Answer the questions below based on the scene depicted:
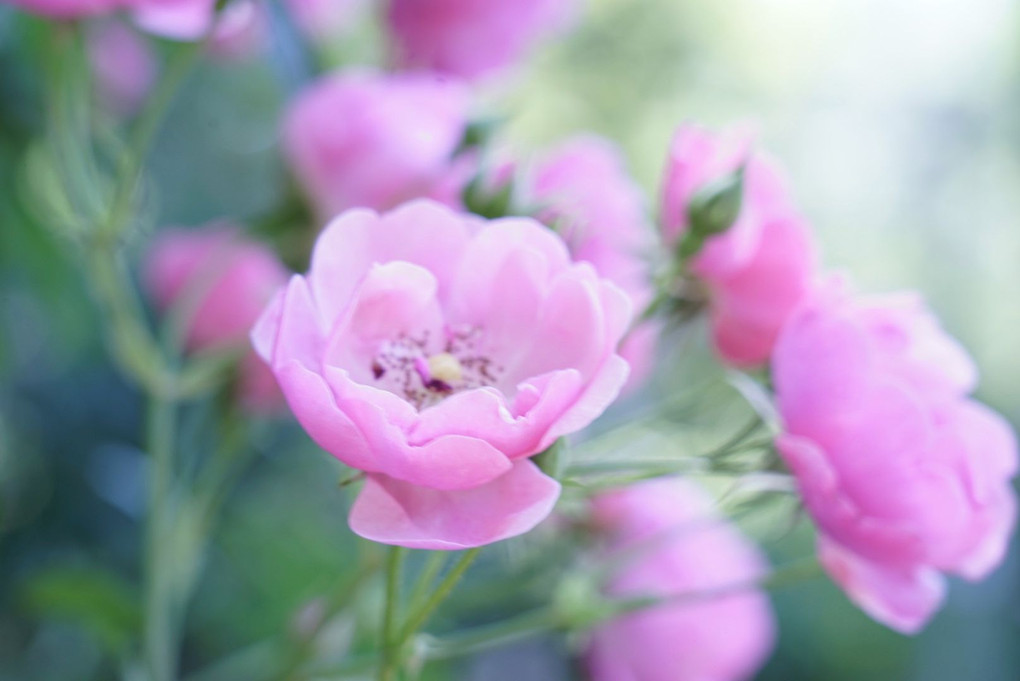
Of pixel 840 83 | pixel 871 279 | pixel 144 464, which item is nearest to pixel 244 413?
pixel 144 464

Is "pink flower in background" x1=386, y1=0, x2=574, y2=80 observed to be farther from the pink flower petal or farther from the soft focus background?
the pink flower petal

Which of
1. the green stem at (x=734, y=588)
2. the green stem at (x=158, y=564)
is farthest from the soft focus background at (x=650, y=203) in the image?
the green stem at (x=158, y=564)

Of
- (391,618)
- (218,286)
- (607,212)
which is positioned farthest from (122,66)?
(391,618)

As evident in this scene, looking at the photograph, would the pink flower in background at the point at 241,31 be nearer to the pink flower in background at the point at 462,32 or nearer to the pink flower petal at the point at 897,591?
the pink flower in background at the point at 462,32

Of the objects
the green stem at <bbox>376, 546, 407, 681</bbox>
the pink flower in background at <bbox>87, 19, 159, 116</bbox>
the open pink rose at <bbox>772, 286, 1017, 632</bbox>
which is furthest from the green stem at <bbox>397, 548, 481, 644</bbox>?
the pink flower in background at <bbox>87, 19, 159, 116</bbox>

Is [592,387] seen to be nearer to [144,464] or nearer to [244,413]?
[244,413]

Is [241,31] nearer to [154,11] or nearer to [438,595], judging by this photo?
[154,11]
